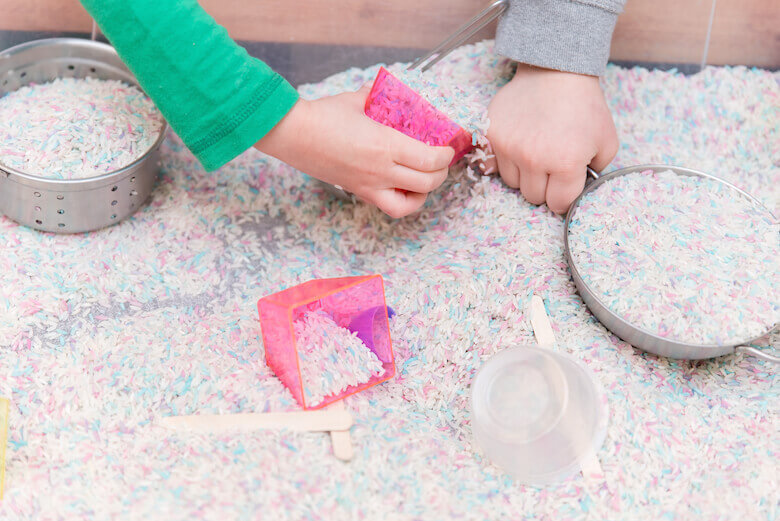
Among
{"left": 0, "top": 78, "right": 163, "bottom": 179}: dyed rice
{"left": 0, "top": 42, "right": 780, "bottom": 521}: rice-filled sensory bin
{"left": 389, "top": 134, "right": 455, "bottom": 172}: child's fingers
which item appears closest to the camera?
{"left": 0, "top": 42, "right": 780, "bottom": 521}: rice-filled sensory bin

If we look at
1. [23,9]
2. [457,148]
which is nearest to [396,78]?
[457,148]

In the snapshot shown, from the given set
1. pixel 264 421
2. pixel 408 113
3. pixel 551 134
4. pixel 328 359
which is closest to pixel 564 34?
pixel 551 134

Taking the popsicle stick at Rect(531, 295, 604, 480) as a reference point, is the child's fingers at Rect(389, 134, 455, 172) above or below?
above

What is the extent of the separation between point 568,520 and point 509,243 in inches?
14.3

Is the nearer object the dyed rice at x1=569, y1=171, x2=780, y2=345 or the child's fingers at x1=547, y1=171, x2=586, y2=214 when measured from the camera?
the dyed rice at x1=569, y1=171, x2=780, y2=345

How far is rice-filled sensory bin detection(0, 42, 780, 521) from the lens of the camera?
32.6 inches

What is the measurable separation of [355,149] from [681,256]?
1.36 ft

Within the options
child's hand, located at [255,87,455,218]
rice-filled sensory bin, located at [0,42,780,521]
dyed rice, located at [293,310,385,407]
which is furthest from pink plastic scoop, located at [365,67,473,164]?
dyed rice, located at [293,310,385,407]

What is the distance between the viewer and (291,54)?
1.26 metres

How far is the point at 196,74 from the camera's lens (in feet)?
2.93

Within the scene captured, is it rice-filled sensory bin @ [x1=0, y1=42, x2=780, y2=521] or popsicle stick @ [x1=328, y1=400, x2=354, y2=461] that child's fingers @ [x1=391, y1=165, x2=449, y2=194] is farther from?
popsicle stick @ [x1=328, y1=400, x2=354, y2=461]

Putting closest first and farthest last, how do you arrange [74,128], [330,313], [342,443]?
[342,443]
[330,313]
[74,128]

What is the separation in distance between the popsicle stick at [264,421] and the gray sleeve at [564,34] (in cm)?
56

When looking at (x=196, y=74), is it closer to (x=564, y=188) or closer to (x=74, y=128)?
(x=74, y=128)
